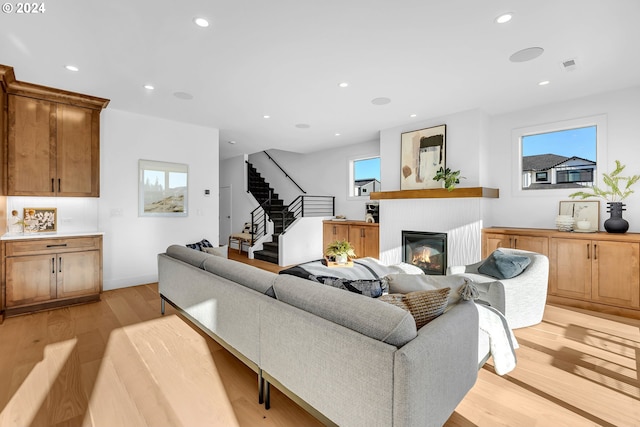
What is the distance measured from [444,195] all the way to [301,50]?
10.8 ft

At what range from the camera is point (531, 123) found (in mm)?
4664

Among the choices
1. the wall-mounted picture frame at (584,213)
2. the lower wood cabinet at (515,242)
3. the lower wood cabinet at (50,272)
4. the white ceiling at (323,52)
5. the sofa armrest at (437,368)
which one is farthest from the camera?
the lower wood cabinet at (515,242)

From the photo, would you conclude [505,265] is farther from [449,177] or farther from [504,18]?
[504,18]

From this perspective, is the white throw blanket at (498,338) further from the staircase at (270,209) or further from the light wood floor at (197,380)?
the staircase at (270,209)

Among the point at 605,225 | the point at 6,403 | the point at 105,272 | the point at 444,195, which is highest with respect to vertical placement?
the point at 444,195

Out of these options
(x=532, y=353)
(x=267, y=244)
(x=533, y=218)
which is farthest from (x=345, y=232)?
(x=532, y=353)

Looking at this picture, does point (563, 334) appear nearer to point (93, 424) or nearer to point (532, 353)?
point (532, 353)


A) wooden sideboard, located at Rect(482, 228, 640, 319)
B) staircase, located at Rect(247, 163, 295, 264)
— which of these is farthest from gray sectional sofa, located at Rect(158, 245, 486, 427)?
staircase, located at Rect(247, 163, 295, 264)

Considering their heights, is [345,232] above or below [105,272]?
above

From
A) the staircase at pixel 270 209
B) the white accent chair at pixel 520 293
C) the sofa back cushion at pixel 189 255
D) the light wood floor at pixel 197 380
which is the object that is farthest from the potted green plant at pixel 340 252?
the staircase at pixel 270 209

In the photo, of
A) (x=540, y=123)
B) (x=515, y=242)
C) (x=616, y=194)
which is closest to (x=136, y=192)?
(x=515, y=242)

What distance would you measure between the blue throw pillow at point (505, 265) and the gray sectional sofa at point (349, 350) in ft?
4.85

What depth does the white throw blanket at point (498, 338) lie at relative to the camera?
2035mm

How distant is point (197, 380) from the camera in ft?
7.17
